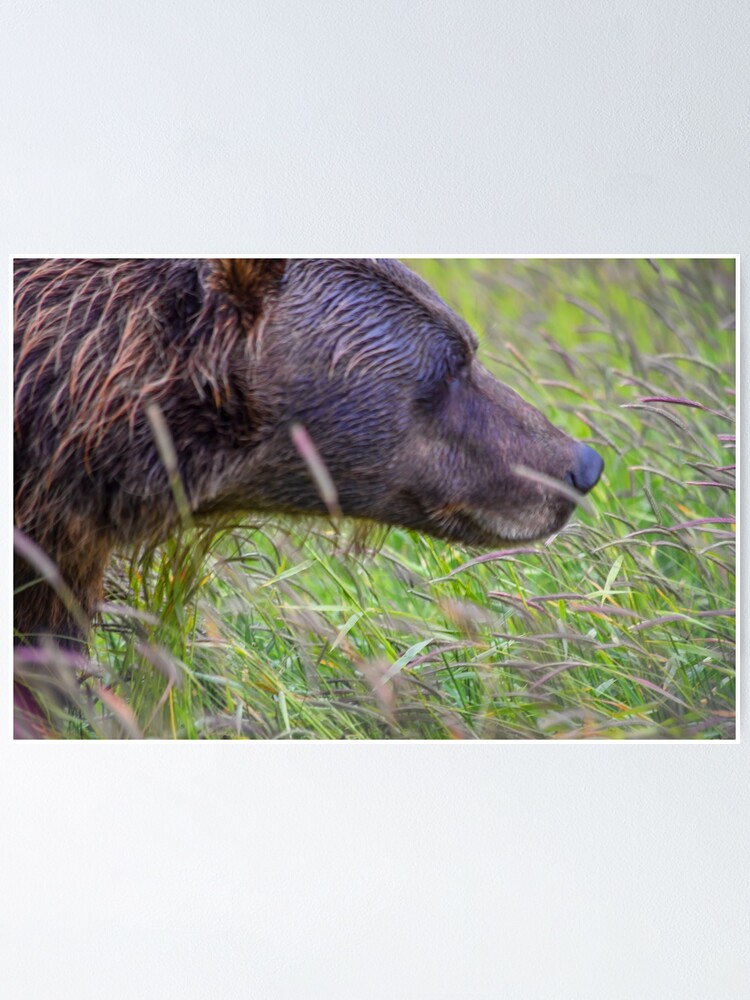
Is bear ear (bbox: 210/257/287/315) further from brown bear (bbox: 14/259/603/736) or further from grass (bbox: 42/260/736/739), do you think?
grass (bbox: 42/260/736/739)

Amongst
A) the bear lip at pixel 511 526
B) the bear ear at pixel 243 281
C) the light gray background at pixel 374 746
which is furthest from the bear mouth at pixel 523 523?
the bear ear at pixel 243 281

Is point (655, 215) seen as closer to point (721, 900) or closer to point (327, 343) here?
point (327, 343)

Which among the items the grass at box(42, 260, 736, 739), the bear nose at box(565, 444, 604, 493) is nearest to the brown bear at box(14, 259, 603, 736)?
the bear nose at box(565, 444, 604, 493)

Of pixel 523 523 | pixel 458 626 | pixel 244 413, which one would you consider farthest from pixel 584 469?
pixel 244 413

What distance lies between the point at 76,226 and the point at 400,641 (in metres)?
1.09

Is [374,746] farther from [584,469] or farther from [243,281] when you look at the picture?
[243,281]

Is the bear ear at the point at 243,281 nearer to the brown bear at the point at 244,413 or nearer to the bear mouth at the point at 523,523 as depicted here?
the brown bear at the point at 244,413

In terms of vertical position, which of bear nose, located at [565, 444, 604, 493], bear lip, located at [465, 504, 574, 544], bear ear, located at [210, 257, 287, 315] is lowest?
bear lip, located at [465, 504, 574, 544]

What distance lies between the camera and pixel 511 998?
2.60 meters

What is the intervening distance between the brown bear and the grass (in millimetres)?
138

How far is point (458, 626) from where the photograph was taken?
2.63m

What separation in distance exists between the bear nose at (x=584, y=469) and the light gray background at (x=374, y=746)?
1.40ft

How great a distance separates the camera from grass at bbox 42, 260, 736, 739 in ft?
8.30

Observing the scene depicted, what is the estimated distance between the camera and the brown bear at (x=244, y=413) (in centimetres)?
231
